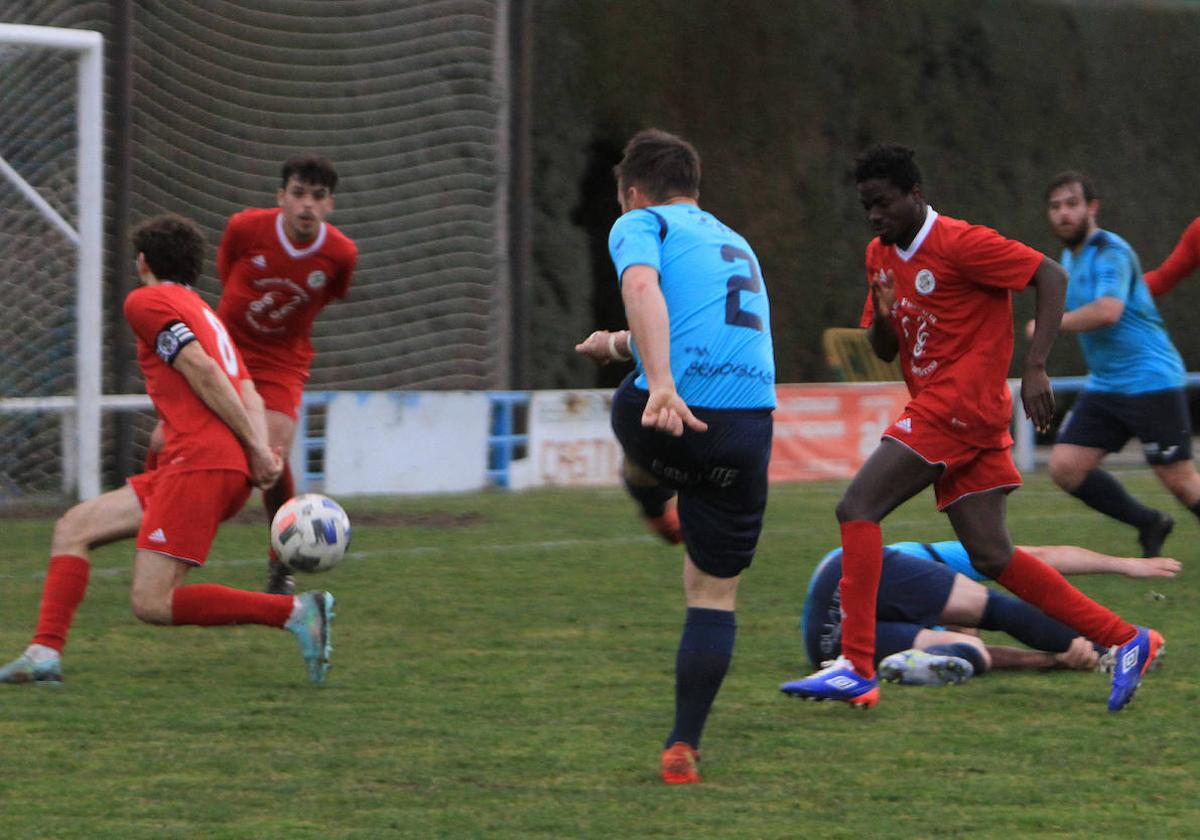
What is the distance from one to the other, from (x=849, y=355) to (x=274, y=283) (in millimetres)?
9233

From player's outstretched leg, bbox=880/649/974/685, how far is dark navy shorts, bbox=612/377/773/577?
58.8 inches

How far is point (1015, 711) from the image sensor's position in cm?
570

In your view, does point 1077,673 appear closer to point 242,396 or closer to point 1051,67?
point 242,396

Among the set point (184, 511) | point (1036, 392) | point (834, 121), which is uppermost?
point (834, 121)

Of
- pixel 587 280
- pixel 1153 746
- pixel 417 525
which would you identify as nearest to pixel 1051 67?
pixel 587 280

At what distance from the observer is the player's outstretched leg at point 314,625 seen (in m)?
6.01

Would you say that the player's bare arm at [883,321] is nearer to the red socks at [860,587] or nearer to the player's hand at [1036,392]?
the player's hand at [1036,392]

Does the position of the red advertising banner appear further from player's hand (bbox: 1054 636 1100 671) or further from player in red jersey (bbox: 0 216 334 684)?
player in red jersey (bbox: 0 216 334 684)

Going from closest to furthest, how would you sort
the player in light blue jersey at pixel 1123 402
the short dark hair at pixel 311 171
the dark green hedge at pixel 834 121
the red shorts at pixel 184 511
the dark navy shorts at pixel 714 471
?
the dark navy shorts at pixel 714 471, the red shorts at pixel 184 511, the short dark hair at pixel 311 171, the player in light blue jersey at pixel 1123 402, the dark green hedge at pixel 834 121

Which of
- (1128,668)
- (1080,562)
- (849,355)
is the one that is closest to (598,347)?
(1128,668)

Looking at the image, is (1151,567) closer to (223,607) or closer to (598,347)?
(598,347)

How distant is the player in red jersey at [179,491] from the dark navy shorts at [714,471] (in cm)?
169

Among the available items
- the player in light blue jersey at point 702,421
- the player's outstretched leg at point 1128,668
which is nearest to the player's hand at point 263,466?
the player in light blue jersey at point 702,421

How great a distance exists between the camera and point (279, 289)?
8242 millimetres
